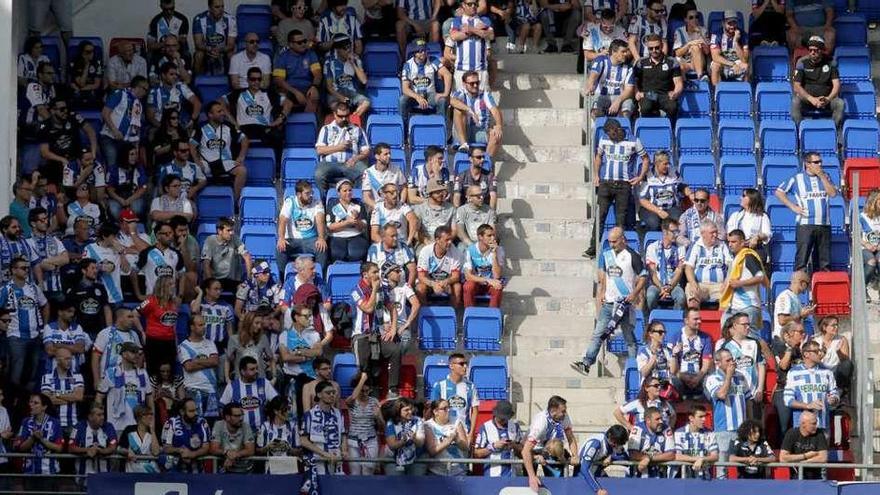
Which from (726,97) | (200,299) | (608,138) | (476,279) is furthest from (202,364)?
(726,97)

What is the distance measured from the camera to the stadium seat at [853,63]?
27734 millimetres

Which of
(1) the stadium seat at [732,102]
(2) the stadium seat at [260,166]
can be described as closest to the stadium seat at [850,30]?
(1) the stadium seat at [732,102]

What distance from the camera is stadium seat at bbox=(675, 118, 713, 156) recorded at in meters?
26.8

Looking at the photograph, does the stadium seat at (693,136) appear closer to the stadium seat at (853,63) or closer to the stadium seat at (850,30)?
the stadium seat at (853,63)

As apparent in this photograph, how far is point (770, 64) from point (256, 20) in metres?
6.11

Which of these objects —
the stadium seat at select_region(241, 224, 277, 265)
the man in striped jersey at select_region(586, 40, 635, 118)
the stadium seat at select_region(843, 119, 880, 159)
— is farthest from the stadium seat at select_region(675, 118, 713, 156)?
the stadium seat at select_region(241, 224, 277, 265)

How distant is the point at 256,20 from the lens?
28.7 m

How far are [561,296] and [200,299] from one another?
3.88 m

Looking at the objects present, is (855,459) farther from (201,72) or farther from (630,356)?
(201,72)

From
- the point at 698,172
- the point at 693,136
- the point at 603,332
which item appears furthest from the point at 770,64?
the point at 603,332

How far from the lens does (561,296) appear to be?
83.6ft

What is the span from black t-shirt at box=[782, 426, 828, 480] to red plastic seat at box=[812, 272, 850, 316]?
7.58 feet

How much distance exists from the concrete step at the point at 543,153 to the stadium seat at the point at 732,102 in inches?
65.0

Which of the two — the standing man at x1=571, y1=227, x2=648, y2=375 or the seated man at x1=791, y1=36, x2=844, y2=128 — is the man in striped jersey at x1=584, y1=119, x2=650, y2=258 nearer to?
the standing man at x1=571, y1=227, x2=648, y2=375
